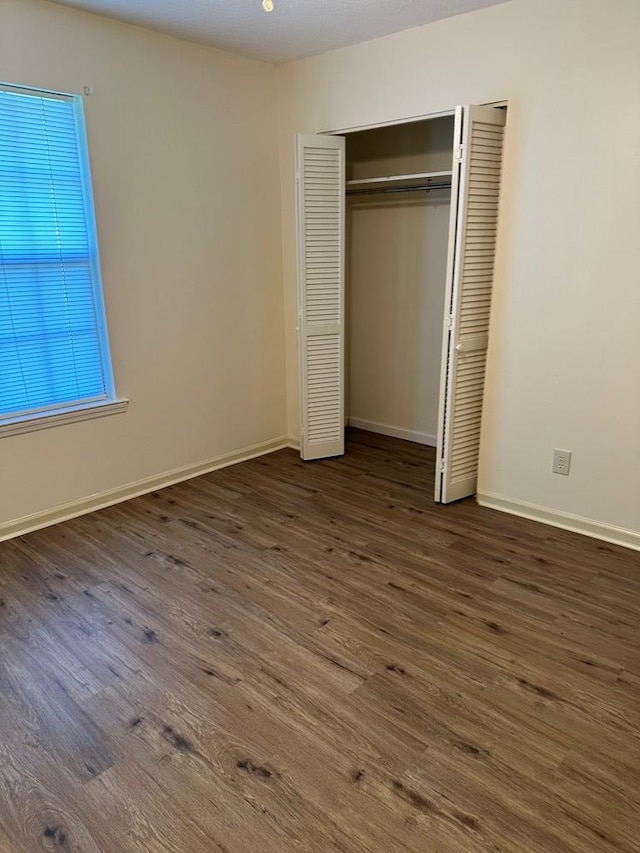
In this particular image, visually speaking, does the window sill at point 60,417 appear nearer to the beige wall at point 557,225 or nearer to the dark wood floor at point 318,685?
the dark wood floor at point 318,685

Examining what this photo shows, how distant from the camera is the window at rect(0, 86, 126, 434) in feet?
9.95

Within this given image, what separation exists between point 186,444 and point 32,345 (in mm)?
1201

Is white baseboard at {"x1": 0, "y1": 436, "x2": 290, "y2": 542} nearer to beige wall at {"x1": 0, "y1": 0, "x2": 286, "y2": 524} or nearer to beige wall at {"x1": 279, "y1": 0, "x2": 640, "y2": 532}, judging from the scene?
beige wall at {"x1": 0, "y1": 0, "x2": 286, "y2": 524}

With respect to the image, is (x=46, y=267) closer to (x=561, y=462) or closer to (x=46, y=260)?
(x=46, y=260)

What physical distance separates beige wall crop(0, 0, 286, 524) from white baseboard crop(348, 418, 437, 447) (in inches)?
40.2

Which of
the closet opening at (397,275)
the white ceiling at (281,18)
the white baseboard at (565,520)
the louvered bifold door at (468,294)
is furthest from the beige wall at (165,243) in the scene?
the white baseboard at (565,520)

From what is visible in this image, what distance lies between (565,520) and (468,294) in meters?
1.39

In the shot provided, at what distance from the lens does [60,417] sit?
334 centimetres

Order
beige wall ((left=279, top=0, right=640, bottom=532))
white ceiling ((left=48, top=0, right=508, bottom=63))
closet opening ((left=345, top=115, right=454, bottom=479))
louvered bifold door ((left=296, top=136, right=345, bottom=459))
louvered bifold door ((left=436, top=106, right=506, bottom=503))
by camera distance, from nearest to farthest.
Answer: beige wall ((left=279, top=0, right=640, bottom=532)) < white ceiling ((left=48, top=0, right=508, bottom=63)) < louvered bifold door ((left=436, top=106, right=506, bottom=503)) < louvered bifold door ((left=296, top=136, right=345, bottom=459)) < closet opening ((left=345, top=115, right=454, bottom=479))

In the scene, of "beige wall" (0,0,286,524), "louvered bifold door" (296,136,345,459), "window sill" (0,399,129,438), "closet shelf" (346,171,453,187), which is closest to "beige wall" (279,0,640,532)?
"closet shelf" (346,171,453,187)

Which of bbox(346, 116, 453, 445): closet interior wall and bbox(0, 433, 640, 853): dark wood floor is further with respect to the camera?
bbox(346, 116, 453, 445): closet interior wall

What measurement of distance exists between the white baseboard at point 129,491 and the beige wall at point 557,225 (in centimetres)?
179

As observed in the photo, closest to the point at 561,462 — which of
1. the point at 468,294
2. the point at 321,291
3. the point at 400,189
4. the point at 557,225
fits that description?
the point at 468,294

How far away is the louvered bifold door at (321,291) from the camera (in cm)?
382
